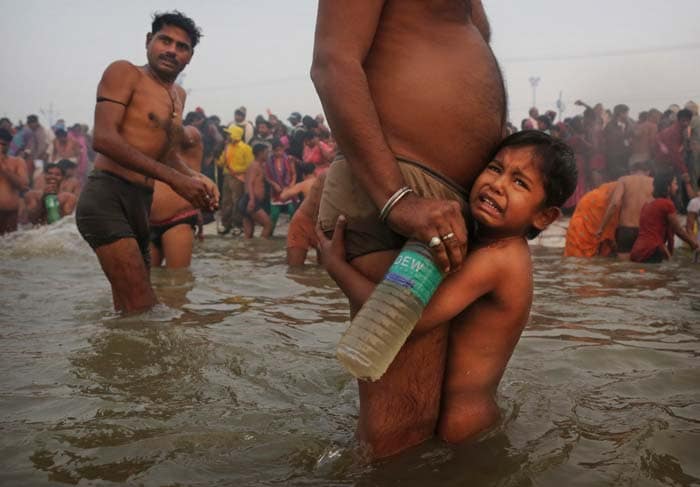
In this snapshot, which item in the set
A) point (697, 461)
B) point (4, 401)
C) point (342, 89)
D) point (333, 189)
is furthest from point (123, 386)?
point (697, 461)

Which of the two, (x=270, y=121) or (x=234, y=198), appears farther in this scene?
(x=270, y=121)

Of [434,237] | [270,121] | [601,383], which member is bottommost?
[601,383]

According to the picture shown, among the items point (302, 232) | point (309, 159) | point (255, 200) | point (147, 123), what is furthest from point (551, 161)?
point (309, 159)

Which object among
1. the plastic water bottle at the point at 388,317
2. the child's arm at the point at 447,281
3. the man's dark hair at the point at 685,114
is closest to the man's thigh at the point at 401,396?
the child's arm at the point at 447,281

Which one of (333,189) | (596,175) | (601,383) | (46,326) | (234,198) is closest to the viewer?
(333,189)

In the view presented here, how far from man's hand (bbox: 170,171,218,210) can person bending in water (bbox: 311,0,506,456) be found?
1.75m

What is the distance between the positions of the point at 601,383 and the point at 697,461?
0.98 metres

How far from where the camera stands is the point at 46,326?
436 cm

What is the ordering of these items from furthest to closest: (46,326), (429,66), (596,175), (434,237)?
(596,175), (46,326), (429,66), (434,237)

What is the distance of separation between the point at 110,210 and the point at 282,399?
1.78 meters

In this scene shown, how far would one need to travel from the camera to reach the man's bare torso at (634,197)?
9.27m

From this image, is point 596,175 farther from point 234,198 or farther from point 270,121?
point 270,121

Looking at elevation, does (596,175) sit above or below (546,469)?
above

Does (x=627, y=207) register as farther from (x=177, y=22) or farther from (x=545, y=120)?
(x=177, y=22)
